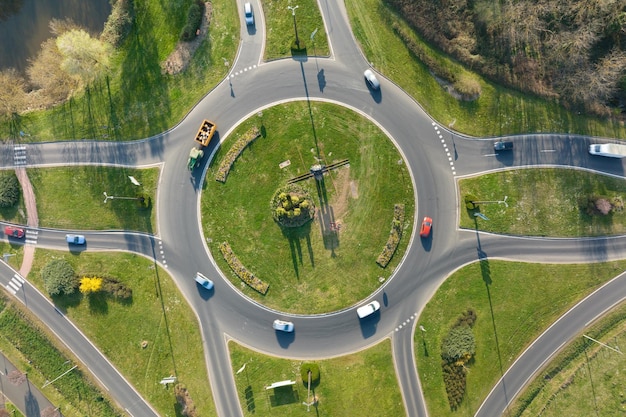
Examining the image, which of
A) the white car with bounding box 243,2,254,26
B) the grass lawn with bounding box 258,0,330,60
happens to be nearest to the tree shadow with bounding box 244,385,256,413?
the grass lawn with bounding box 258,0,330,60

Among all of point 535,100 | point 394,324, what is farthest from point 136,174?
point 535,100

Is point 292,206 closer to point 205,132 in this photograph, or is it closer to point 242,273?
point 242,273

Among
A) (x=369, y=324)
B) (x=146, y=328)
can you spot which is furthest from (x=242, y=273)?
(x=369, y=324)

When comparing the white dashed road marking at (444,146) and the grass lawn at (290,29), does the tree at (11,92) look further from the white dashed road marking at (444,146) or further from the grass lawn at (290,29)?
the white dashed road marking at (444,146)

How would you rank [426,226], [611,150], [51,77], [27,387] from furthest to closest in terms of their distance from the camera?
[51,77]
[27,387]
[426,226]
[611,150]

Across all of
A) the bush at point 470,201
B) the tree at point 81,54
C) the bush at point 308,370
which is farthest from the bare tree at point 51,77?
the bush at point 470,201

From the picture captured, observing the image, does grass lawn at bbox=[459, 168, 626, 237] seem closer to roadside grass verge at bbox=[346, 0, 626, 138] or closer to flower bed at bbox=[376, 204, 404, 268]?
roadside grass verge at bbox=[346, 0, 626, 138]
